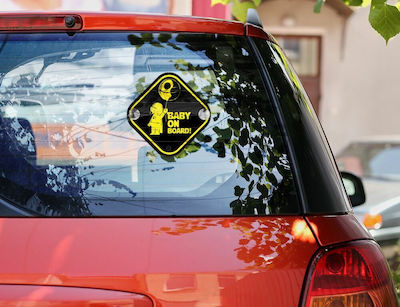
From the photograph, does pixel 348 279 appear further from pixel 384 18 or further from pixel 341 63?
pixel 341 63

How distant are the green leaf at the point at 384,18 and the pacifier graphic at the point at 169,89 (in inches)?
62.9

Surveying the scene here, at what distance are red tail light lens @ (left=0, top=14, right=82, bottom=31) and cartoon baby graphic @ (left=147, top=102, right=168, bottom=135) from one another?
33 centimetres

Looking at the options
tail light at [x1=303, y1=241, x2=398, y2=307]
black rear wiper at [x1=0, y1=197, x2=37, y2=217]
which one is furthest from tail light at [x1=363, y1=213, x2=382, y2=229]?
black rear wiper at [x1=0, y1=197, x2=37, y2=217]

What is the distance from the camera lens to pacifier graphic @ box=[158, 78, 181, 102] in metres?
2.16

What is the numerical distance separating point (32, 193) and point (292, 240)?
71 cm

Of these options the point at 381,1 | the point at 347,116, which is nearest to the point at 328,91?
the point at 347,116

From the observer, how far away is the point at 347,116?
693 inches

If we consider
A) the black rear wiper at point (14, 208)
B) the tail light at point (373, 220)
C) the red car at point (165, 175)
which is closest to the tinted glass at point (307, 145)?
the red car at point (165, 175)

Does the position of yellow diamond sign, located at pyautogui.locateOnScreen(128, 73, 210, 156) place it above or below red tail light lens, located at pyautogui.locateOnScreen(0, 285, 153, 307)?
above

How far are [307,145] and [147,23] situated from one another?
1.95 feet

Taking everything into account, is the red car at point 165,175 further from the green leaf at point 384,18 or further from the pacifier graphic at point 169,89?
the green leaf at point 384,18

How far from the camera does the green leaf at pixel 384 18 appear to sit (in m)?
3.42

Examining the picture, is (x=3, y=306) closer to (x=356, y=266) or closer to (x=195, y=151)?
(x=195, y=151)

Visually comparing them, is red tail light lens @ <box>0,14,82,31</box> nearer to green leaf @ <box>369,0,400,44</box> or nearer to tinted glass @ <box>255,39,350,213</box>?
tinted glass @ <box>255,39,350,213</box>
